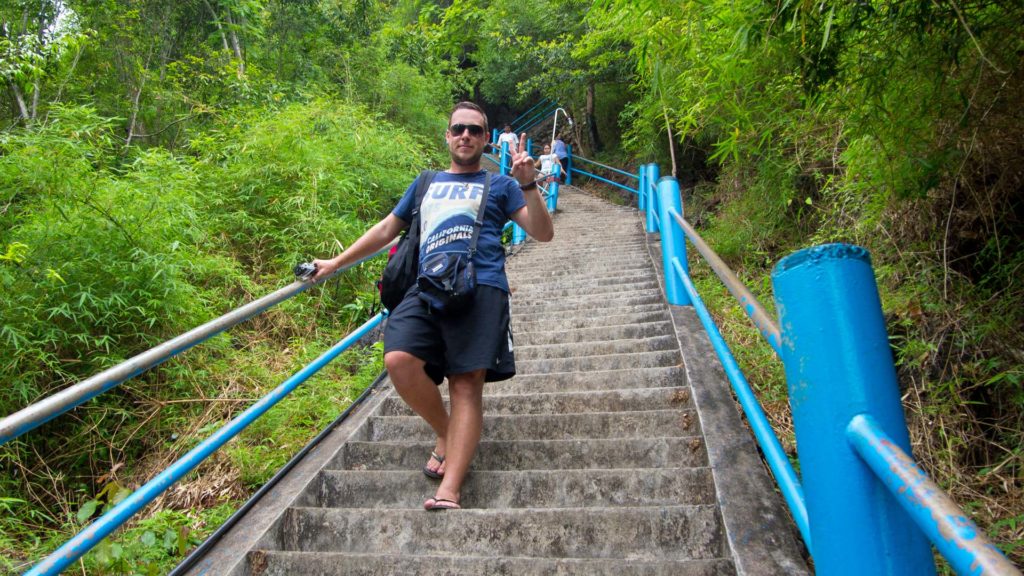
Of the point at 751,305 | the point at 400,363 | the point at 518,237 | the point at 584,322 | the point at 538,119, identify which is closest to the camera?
the point at 751,305

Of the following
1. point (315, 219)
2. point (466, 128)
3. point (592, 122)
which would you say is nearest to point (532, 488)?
point (466, 128)

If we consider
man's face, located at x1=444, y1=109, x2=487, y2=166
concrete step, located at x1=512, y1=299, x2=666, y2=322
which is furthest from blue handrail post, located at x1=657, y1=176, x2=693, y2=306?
man's face, located at x1=444, y1=109, x2=487, y2=166

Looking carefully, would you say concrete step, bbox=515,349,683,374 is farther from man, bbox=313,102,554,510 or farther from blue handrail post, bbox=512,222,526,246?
blue handrail post, bbox=512,222,526,246

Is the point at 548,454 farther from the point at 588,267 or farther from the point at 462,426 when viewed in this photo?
the point at 588,267

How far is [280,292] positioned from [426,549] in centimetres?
99

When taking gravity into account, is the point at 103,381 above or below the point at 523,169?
below

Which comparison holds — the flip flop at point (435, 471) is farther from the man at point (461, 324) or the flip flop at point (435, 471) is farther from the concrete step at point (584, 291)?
the concrete step at point (584, 291)

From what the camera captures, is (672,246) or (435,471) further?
(672,246)

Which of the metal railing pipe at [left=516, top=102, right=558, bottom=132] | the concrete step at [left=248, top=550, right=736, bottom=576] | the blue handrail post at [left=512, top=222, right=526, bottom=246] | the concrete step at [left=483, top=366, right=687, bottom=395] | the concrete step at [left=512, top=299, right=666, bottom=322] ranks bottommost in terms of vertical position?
the concrete step at [left=248, top=550, right=736, bottom=576]

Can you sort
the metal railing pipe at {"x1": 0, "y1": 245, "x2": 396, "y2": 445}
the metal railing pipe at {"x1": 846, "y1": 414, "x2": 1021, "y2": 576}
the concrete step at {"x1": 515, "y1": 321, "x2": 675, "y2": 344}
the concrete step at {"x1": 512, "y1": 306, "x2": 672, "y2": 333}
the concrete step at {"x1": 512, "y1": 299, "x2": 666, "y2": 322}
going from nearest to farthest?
the metal railing pipe at {"x1": 846, "y1": 414, "x2": 1021, "y2": 576} → the metal railing pipe at {"x1": 0, "y1": 245, "x2": 396, "y2": 445} → the concrete step at {"x1": 515, "y1": 321, "x2": 675, "y2": 344} → the concrete step at {"x1": 512, "y1": 306, "x2": 672, "y2": 333} → the concrete step at {"x1": 512, "y1": 299, "x2": 666, "y2": 322}

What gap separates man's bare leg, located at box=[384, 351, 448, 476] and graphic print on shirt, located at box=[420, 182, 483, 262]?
37cm

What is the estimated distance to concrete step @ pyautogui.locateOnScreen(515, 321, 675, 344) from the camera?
3611 millimetres

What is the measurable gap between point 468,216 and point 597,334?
6.01 ft

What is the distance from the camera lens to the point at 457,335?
201 centimetres
